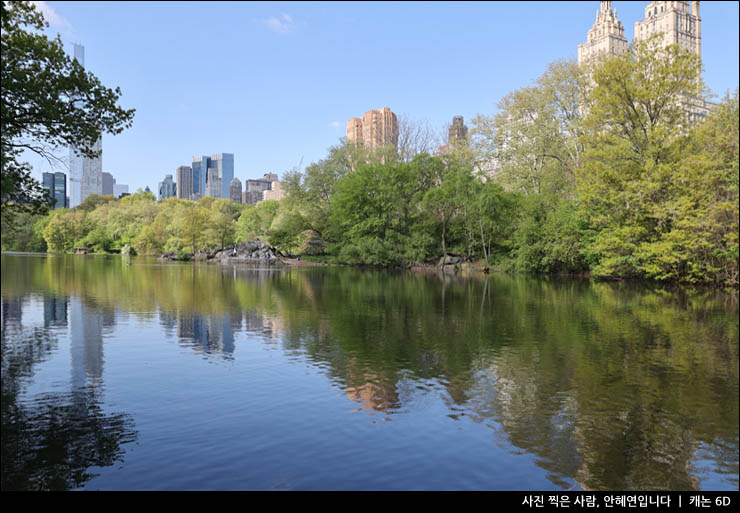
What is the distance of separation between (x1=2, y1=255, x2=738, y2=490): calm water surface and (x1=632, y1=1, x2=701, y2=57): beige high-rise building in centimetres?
18939

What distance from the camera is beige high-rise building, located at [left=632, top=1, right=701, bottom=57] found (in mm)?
170250

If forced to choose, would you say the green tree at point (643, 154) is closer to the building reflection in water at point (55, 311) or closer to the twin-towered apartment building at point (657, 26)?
the building reflection in water at point (55, 311)

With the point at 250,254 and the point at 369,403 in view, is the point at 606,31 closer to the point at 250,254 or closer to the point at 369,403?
the point at 250,254

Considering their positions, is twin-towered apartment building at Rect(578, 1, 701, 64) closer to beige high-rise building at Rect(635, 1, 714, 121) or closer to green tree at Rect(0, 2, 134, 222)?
beige high-rise building at Rect(635, 1, 714, 121)

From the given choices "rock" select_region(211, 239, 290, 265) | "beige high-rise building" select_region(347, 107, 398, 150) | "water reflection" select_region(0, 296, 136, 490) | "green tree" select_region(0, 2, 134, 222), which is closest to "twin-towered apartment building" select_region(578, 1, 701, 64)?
"beige high-rise building" select_region(347, 107, 398, 150)

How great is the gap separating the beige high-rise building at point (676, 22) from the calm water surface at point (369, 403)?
18939 centimetres

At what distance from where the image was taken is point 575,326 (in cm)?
1617

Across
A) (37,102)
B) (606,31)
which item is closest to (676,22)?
(606,31)

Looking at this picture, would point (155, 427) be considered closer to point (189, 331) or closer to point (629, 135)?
point (189, 331)

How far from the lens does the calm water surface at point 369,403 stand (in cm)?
572

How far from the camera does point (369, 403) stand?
822cm

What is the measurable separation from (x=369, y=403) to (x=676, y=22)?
8188 inches
